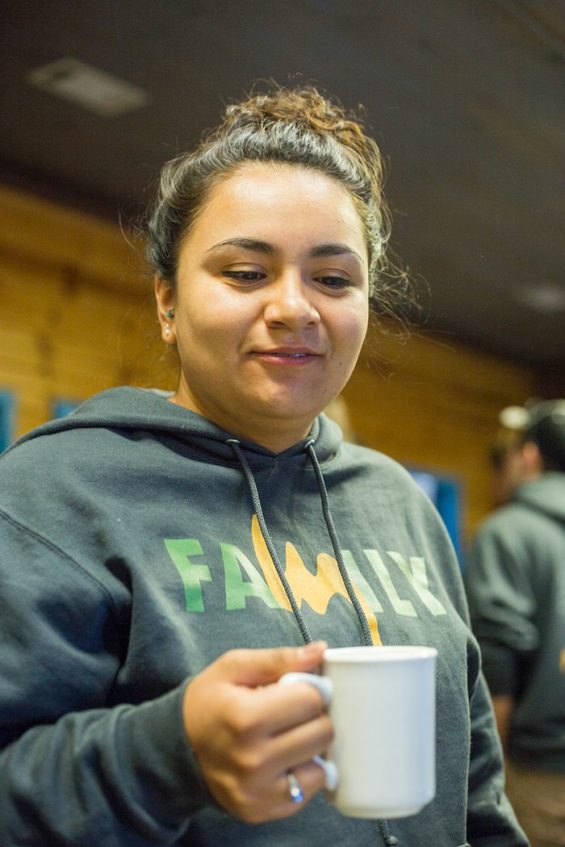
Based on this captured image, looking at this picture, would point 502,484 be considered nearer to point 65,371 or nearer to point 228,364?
point 65,371

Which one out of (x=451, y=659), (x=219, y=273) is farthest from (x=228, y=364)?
(x=451, y=659)

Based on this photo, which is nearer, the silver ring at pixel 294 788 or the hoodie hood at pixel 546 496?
the silver ring at pixel 294 788

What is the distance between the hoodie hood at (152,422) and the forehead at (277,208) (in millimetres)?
183

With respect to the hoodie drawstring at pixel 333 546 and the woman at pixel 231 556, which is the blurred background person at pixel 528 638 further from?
the hoodie drawstring at pixel 333 546

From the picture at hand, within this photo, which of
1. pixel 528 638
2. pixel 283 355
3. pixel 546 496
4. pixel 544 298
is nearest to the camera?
pixel 283 355

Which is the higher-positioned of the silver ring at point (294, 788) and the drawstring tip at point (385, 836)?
the silver ring at point (294, 788)

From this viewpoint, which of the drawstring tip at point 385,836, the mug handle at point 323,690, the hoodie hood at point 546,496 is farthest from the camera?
the hoodie hood at point 546,496

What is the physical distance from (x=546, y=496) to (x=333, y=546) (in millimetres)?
1628

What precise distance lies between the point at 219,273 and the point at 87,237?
10.1 ft

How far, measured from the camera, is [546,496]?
2.56 m

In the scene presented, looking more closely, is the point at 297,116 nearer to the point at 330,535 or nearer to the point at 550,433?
the point at 330,535

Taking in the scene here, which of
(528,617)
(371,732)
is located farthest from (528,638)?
(371,732)

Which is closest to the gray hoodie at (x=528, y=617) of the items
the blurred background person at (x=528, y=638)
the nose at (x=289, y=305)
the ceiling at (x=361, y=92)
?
the blurred background person at (x=528, y=638)

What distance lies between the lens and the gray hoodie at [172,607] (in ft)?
2.49
